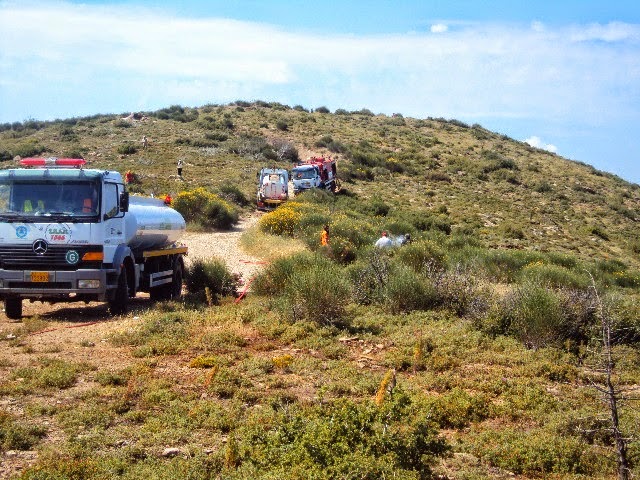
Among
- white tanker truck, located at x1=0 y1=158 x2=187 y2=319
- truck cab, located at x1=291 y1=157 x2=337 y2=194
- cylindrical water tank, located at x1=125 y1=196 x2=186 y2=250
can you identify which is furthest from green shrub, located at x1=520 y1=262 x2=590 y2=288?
truck cab, located at x1=291 y1=157 x2=337 y2=194

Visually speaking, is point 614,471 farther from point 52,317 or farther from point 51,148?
point 51,148

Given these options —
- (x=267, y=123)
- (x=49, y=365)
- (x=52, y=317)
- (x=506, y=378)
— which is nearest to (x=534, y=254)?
(x=506, y=378)

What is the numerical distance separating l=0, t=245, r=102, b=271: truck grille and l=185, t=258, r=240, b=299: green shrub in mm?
4132

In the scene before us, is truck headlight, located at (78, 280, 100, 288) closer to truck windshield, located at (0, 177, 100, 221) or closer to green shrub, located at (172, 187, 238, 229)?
truck windshield, located at (0, 177, 100, 221)

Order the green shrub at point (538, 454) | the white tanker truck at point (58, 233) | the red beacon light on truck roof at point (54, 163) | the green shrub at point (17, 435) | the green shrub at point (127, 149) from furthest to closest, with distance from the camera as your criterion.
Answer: the green shrub at point (127, 149), the red beacon light on truck roof at point (54, 163), the white tanker truck at point (58, 233), the green shrub at point (538, 454), the green shrub at point (17, 435)

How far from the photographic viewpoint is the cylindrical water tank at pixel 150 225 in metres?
13.6

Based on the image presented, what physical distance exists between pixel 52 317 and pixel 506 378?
8.74m

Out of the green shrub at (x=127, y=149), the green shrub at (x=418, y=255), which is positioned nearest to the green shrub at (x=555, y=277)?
the green shrub at (x=418, y=255)

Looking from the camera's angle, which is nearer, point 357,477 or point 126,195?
point 357,477

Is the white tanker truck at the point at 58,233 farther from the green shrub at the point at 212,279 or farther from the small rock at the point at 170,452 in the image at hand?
the small rock at the point at 170,452

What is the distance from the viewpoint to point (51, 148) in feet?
161

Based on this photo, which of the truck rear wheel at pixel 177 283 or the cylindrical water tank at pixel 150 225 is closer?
the cylindrical water tank at pixel 150 225

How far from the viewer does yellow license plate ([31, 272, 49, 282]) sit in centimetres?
1180

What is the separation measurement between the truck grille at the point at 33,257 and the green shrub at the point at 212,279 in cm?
413
